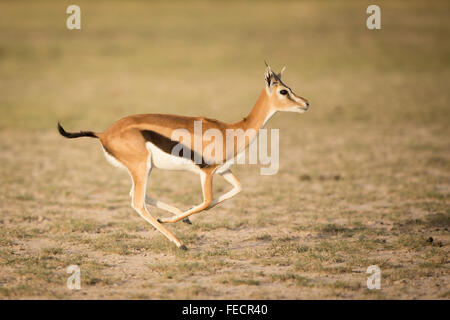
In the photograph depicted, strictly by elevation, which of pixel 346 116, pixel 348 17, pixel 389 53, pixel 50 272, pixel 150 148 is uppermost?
pixel 348 17

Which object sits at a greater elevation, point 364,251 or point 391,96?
point 391,96

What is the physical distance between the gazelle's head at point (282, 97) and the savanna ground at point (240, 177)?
1700 mm

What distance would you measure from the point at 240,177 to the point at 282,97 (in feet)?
13.3

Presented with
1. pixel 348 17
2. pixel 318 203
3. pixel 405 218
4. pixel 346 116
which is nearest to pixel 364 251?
pixel 405 218

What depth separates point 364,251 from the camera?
7426mm

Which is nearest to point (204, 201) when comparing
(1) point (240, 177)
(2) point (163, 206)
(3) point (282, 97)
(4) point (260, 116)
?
(2) point (163, 206)

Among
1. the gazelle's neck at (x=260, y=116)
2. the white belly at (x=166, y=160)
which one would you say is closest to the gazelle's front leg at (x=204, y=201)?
the white belly at (x=166, y=160)

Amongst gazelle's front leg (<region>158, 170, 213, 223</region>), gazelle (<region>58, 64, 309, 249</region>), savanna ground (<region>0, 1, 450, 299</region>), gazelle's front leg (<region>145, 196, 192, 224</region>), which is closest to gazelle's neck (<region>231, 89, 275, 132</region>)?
gazelle (<region>58, 64, 309, 249</region>)

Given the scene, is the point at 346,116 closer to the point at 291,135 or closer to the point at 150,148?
the point at 291,135

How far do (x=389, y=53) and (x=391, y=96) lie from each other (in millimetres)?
9669

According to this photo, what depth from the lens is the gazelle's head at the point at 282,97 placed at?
25.7ft

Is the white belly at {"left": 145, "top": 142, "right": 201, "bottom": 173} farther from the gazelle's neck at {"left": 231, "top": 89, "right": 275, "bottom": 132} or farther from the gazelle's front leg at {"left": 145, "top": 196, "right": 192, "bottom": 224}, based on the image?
the gazelle's neck at {"left": 231, "top": 89, "right": 275, "bottom": 132}

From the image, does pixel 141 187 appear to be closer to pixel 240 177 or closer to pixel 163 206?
pixel 163 206

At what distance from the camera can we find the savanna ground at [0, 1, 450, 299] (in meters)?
6.60
